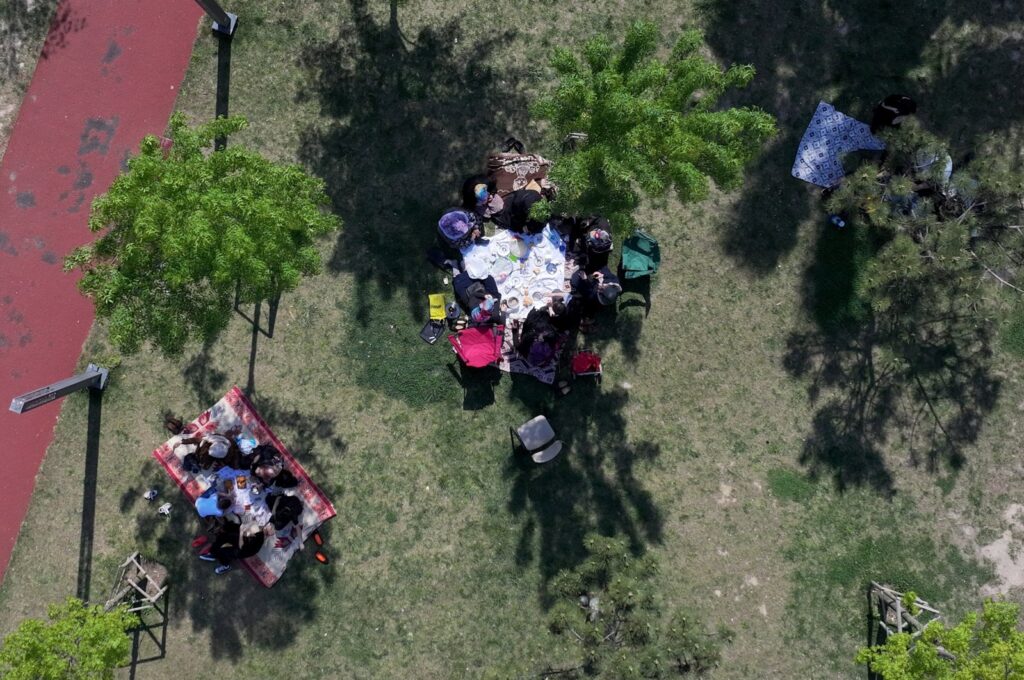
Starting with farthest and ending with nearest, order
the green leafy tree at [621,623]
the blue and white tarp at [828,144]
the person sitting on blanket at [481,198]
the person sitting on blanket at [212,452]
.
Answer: the blue and white tarp at [828,144], the person sitting on blanket at [481,198], the person sitting on blanket at [212,452], the green leafy tree at [621,623]

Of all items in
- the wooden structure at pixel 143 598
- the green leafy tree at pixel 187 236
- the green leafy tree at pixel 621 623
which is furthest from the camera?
the wooden structure at pixel 143 598

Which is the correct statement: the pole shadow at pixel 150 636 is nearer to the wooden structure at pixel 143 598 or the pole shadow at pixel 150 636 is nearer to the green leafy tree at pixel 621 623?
the wooden structure at pixel 143 598

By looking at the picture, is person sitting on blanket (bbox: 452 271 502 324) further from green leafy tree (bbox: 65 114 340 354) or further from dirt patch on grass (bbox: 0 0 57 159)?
dirt patch on grass (bbox: 0 0 57 159)

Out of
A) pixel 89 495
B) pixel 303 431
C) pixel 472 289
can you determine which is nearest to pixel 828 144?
pixel 472 289

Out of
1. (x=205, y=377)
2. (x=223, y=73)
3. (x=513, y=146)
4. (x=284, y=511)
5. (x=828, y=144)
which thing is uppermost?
(x=828, y=144)

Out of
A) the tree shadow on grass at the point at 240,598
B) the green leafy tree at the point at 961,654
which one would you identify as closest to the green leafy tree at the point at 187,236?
the tree shadow on grass at the point at 240,598

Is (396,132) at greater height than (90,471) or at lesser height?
greater

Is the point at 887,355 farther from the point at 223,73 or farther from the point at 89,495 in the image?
the point at 89,495

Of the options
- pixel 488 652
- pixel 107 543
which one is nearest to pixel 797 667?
pixel 488 652
